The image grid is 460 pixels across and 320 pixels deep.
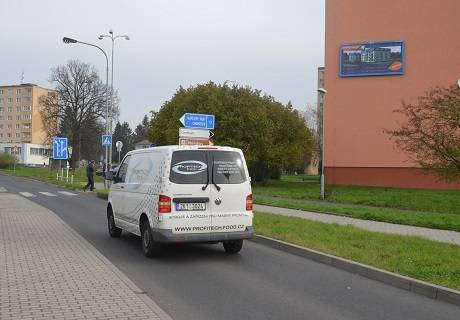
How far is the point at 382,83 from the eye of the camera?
38.5 m

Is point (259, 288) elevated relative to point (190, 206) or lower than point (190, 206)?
lower

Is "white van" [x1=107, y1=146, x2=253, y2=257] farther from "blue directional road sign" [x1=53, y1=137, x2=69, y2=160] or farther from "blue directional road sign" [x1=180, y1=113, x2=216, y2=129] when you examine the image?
"blue directional road sign" [x1=53, y1=137, x2=69, y2=160]

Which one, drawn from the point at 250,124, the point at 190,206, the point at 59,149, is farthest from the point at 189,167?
the point at 59,149

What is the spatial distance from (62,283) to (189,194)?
2.87 metres

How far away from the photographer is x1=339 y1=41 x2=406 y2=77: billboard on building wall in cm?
3816

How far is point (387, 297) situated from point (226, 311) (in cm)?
220

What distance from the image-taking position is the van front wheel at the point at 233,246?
9.96m

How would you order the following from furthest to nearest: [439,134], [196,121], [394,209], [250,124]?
[250,124], [394,209], [196,121], [439,134]

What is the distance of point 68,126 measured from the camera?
6359 cm

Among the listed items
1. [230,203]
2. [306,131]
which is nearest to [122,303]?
[230,203]

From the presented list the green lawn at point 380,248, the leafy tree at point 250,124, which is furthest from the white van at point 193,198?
the leafy tree at point 250,124

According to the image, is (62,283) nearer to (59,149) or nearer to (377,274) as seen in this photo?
(377,274)

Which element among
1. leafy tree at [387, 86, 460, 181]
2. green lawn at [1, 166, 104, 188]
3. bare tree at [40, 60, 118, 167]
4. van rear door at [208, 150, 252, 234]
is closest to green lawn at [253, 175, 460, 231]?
leafy tree at [387, 86, 460, 181]

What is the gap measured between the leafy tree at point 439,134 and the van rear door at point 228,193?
958 cm
